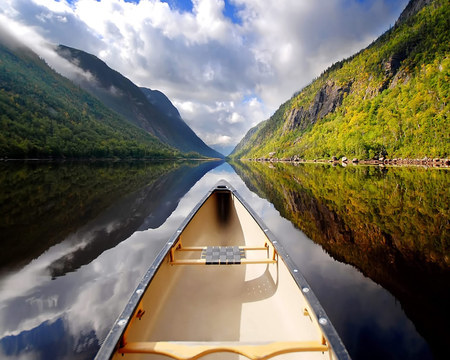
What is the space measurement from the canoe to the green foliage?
68616 mm

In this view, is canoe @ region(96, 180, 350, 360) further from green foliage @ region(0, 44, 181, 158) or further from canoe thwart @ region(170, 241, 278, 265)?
green foliage @ region(0, 44, 181, 158)

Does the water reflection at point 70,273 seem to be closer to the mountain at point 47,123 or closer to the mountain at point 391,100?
the mountain at point 47,123

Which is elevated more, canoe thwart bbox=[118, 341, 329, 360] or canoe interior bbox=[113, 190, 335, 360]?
canoe thwart bbox=[118, 341, 329, 360]

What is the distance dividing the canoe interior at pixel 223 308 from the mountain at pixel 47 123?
225ft

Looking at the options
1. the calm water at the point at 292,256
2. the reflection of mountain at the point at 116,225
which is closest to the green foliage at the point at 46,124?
the reflection of mountain at the point at 116,225

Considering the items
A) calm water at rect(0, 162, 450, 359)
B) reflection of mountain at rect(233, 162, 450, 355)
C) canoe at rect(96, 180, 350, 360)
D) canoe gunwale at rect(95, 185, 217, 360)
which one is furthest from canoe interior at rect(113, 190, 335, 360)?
reflection of mountain at rect(233, 162, 450, 355)

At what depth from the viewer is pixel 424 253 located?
657 centimetres

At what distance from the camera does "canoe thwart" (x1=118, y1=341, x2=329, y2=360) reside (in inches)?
92.5

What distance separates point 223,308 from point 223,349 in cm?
177

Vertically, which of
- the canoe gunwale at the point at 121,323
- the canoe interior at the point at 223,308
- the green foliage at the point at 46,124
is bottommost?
the canoe interior at the point at 223,308

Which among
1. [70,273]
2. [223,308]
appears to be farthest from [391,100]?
[70,273]

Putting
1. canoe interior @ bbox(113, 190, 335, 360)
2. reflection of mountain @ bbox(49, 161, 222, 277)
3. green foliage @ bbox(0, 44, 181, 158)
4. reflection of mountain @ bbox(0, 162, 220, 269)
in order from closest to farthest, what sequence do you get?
1. canoe interior @ bbox(113, 190, 335, 360)
2. reflection of mountain @ bbox(49, 161, 222, 277)
3. reflection of mountain @ bbox(0, 162, 220, 269)
4. green foliage @ bbox(0, 44, 181, 158)

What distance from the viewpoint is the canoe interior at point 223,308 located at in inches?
118

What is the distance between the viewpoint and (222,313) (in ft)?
13.2
